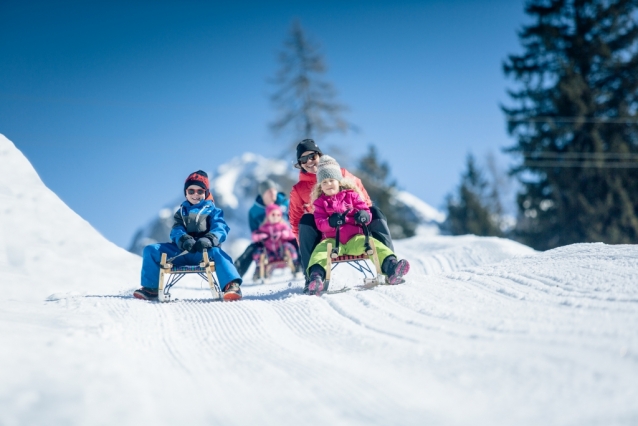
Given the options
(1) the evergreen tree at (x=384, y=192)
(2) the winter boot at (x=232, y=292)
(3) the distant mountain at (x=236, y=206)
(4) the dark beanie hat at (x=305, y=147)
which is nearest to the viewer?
(2) the winter boot at (x=232, y=292)

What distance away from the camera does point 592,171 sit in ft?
48.3

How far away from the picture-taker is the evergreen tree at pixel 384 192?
23.0 metres

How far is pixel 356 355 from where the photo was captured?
2.20 meters

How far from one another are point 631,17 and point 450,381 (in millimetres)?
17938

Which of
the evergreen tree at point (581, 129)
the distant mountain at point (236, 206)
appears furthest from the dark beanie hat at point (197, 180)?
the distant mountain at point (236, 206)

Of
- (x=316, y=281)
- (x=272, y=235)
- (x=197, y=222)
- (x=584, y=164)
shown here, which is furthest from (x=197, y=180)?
(x=584, y=164)

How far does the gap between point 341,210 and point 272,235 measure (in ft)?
10.7

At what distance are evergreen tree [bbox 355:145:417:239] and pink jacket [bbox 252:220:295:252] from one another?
14.4m

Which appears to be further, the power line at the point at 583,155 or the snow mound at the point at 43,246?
the power line at the point at 583,155

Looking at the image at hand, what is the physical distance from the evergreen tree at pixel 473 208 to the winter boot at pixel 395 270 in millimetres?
19819

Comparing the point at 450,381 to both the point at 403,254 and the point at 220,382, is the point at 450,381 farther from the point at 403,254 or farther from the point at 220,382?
the point at 403,254


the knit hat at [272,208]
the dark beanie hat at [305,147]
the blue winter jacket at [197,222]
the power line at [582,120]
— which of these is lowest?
the blue winter jacket at [197,222]

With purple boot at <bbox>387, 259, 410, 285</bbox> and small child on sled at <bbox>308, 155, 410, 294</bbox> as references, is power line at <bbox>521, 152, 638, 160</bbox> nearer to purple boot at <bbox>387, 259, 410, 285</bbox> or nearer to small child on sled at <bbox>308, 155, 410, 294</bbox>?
small child on sled at <bbox>308, 155, 410, 294</bbox>

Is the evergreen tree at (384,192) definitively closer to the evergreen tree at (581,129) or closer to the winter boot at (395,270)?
the evergreen tree at (581,129)
